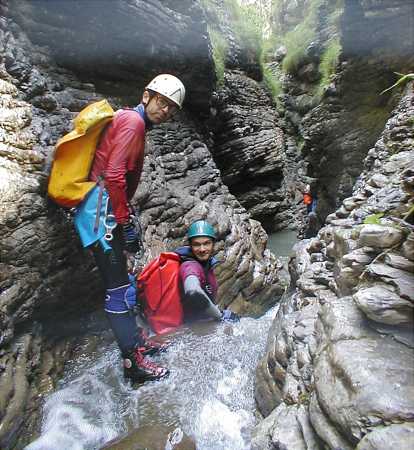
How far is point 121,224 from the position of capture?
3801mm

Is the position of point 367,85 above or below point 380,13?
below

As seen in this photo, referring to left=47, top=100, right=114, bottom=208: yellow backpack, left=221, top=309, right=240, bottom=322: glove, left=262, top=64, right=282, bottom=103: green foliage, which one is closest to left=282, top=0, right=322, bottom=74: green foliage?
left=262, top=64, right=282, bottom=103: green foliage

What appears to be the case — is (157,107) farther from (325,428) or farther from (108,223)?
(325,428)

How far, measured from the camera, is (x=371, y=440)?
160cm

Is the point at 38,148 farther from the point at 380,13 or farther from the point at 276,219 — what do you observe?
the point at 276,219

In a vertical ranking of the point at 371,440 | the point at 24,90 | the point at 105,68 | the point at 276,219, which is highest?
the point at 105,68

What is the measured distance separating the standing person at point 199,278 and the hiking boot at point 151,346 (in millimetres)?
605

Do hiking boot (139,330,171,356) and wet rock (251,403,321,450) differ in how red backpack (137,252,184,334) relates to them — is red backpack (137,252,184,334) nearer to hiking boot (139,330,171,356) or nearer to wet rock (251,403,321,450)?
hiking boot (139,330,171,356)

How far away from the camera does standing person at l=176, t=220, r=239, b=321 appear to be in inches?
175

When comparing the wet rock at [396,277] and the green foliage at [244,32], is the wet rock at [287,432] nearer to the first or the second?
the wet rock at [396,277]

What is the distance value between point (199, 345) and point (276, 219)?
16190 mm

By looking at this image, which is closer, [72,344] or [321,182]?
[72,344]

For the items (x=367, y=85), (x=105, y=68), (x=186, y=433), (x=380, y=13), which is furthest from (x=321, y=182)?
(x=186, y=433)

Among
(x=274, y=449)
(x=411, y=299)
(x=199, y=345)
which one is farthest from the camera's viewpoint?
(x=199, y=345)
